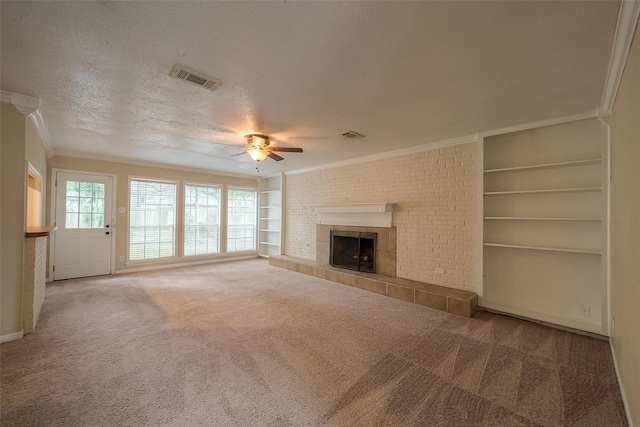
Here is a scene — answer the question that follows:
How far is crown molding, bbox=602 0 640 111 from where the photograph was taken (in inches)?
57.2

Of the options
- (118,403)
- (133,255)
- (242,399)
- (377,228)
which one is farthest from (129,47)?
(133,255)

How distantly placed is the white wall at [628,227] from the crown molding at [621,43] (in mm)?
70

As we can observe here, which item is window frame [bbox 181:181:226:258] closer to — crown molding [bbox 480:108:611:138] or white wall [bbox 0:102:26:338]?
white wall [bbox 0:102:26:338]

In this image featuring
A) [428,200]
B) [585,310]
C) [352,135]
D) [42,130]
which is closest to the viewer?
[585,310]

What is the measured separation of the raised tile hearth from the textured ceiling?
7.46 ft

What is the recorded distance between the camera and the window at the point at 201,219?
6574 mm

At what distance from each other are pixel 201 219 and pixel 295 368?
5583 mm

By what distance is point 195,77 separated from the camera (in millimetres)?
2230

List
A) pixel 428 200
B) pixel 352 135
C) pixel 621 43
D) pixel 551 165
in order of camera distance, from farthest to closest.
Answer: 1. pixel 428 200
2. pixel 352 135
3. pixel 551 165
4. pixel 621 43

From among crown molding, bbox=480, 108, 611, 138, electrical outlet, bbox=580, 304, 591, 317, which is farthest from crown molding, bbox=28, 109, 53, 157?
electrical outlet, bbox=580, 304, 591, 317

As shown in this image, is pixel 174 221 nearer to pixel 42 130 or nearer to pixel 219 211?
pixel 219 211

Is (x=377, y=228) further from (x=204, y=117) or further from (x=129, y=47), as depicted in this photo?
(x=129, y=47)

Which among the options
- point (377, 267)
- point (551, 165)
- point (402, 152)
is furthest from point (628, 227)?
point (377, 267)

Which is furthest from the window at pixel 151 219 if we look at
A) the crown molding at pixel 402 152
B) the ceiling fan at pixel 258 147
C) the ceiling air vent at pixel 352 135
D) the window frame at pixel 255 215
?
the ceiling air vent at pixel 352 135
